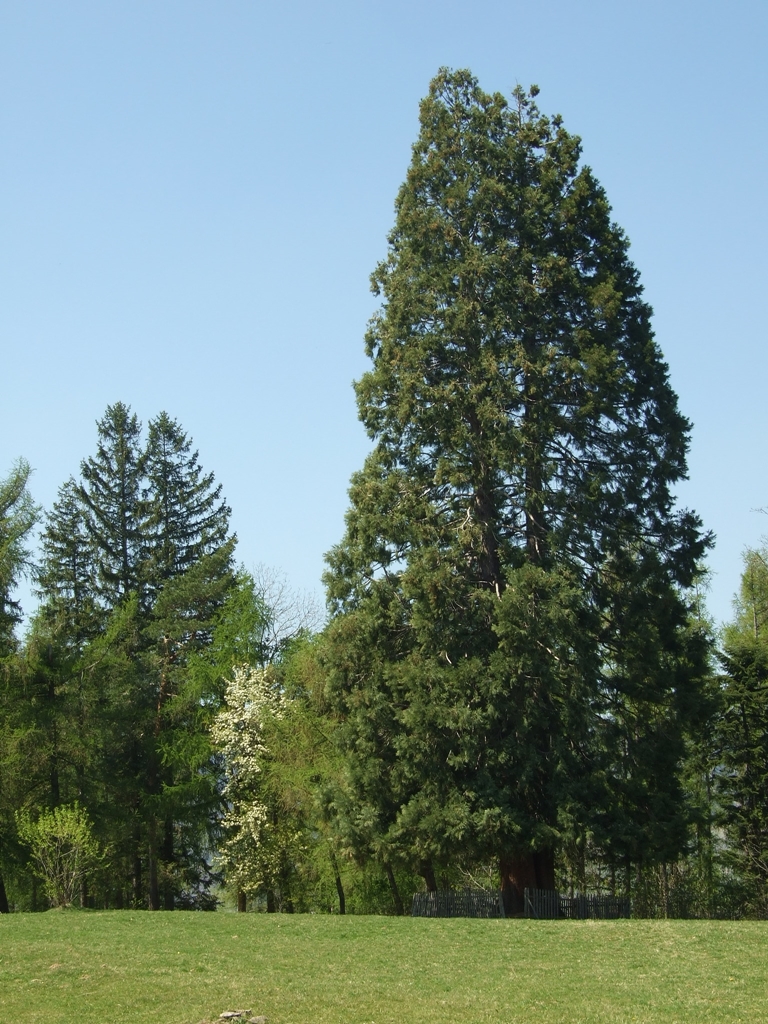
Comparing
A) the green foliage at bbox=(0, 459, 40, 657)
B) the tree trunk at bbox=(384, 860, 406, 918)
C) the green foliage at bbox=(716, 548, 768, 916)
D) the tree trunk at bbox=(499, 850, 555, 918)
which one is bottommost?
the tree trunk at bbox=(384, 860, 406, 918)

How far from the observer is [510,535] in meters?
25.1

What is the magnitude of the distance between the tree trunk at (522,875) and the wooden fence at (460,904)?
24 cm

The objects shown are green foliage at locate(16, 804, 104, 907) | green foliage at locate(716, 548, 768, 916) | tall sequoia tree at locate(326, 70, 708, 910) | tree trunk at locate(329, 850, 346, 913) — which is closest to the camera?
tall sequoia tree at locate(326, 70, 708, 910)

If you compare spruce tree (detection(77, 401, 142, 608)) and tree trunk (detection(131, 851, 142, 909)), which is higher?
spruce tree (detection(77, 401, 142, 608))

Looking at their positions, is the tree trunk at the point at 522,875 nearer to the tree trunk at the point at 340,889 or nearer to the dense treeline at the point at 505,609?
the dense treeline at the point at 505,609

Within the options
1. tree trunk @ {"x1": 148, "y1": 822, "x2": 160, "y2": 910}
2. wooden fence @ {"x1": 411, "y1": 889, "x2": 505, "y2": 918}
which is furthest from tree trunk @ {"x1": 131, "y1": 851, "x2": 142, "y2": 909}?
wooden fence @ {"x1": 411, "y1": 889, "x2": 505, "y2": 918}

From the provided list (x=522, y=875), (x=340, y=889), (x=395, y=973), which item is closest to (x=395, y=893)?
(x=340, y=889)

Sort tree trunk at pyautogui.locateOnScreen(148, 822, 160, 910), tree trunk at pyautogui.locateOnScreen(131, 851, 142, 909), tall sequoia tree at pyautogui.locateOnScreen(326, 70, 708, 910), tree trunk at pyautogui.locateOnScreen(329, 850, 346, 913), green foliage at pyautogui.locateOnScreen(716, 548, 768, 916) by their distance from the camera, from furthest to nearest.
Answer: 1. tree trunk at pyautogui.locateOnScreen(131, 851, 142, 909)
2. tree trunk at pyautogui.locateOnScreen(148, 822, 160, 910)
3. tree trunk at pyautogui.locateOnScreen(329, 850, 346, 913)
4. green foliage at pyautogui.locateOnScreen(716, 548, 768, 916)
5. tall sequoia tree at pyautogui.locateOnScreen(326, 70, 708, 910)

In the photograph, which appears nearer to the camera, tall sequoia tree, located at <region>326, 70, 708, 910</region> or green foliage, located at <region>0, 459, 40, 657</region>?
tall sequoia tree, located at <region>326, 70, 708, 910</region>

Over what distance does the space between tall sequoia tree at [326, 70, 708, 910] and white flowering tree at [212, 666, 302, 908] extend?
32.5ft

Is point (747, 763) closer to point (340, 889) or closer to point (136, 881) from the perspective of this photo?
point (340, 889)

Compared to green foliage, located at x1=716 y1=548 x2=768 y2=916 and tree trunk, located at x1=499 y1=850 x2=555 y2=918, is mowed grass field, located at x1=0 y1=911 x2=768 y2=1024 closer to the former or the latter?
tree trunk, located at x1=499 y1=850 x2=555 y2=918

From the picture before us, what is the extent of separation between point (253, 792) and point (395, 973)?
20976 mm

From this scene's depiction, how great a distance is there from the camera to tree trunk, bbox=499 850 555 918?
23.3m
